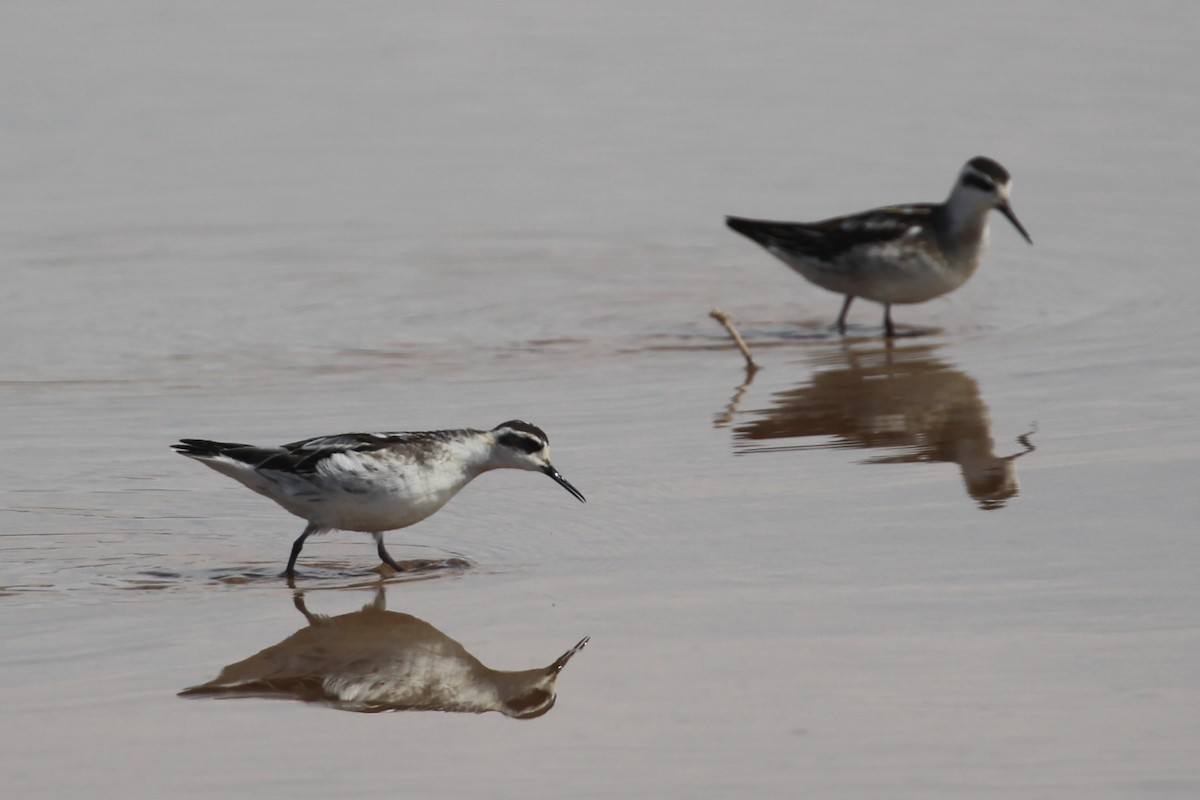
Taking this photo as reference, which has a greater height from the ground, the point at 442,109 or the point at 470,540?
the point at 442,109

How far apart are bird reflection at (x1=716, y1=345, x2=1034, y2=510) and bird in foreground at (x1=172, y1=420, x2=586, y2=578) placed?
243 centimetres

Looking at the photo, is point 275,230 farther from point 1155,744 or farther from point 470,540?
point 1155,744

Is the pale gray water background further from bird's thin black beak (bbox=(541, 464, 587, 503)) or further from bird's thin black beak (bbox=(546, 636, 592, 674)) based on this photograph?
bird's thin black beak (bbox=(541, 464, 587, 503))

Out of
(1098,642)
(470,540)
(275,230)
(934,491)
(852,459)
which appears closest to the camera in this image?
(1098,642)

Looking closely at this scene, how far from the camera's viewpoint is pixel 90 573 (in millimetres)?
9203

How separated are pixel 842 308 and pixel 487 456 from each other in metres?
6.97

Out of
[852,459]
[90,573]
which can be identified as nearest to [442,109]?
[852,459]

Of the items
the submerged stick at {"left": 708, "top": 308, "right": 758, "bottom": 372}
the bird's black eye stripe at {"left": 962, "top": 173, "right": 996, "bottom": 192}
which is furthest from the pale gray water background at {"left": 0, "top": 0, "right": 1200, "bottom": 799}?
the bird's black eye stripe at {"left": 962, "top": 173, "right": 996, "bottom": 192}

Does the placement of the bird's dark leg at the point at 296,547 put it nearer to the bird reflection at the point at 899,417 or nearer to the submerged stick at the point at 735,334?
the bird reflection at the point at 899,417

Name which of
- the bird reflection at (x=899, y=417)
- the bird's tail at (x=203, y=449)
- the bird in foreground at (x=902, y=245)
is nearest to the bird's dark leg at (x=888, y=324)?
the bird in foreground at (x=902, y=245)

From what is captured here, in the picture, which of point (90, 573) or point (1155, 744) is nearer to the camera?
point (1155, 744)

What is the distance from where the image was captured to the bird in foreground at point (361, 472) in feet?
30.6

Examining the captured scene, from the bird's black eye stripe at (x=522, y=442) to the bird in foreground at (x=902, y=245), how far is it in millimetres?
6175

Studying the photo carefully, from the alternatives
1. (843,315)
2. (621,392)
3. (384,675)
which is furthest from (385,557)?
(843,315)
